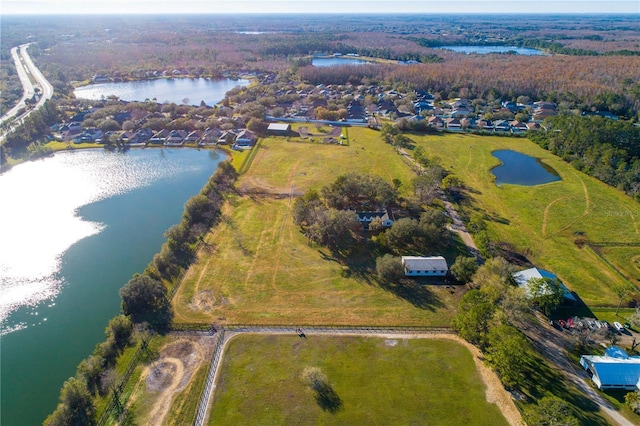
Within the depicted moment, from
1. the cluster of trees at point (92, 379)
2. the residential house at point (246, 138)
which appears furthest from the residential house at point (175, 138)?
the cluster of trees at point (92, 379)

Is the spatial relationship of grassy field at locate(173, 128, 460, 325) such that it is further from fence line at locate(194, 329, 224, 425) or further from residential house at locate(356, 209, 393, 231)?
residential house at locate(356, 209, 393, 231)

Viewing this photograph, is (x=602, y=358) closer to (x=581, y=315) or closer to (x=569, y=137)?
(x=581, y=315)

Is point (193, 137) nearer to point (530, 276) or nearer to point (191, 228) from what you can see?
point (191, 228)

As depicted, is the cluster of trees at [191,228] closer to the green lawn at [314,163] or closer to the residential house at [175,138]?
the green lawn at [314,163]

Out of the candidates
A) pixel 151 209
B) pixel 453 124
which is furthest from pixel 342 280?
pixel 453 124

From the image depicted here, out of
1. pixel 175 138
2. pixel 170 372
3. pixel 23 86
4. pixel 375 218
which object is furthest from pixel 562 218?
pixel 23 86

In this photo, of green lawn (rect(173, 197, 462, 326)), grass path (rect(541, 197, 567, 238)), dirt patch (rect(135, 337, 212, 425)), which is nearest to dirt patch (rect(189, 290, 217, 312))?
green lawn (rect(173, 197, 462, 326))
